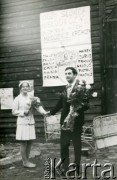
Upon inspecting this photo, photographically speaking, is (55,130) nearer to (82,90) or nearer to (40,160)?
(40,160)

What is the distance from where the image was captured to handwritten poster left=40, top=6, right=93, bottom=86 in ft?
23.2

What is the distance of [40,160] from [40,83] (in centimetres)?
216

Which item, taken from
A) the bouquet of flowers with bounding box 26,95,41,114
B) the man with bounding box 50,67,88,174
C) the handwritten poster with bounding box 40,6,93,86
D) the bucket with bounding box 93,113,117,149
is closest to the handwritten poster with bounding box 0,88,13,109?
the handwritten poster with bounding box 40,6,93,86

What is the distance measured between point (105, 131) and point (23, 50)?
281cm

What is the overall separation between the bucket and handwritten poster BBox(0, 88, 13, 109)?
267 centimetres

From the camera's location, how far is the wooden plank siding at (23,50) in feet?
24.8

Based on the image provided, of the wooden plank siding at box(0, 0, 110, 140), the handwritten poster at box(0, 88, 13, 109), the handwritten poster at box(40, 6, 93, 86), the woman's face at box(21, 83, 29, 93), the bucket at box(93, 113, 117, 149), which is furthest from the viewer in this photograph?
the handwritten poster at box(0, 88, 13, 109)

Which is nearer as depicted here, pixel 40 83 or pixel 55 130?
pixel 55 130

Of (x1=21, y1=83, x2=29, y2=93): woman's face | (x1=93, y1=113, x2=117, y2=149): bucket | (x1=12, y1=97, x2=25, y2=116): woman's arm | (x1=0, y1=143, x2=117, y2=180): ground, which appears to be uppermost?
(x1=21, y1=83, x2=29, y2=93): woman's face

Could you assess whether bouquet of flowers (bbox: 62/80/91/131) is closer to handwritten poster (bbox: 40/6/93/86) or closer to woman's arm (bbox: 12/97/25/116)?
woman's arm (bbox: 12/97/25/116)

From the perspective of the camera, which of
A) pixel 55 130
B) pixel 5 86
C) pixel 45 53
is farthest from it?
pixel 5 86

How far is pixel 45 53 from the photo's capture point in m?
7.55

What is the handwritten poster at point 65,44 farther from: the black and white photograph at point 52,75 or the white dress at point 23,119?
the white dress at point 23,119

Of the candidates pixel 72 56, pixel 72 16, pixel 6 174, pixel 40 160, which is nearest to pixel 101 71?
pixel 72 56
